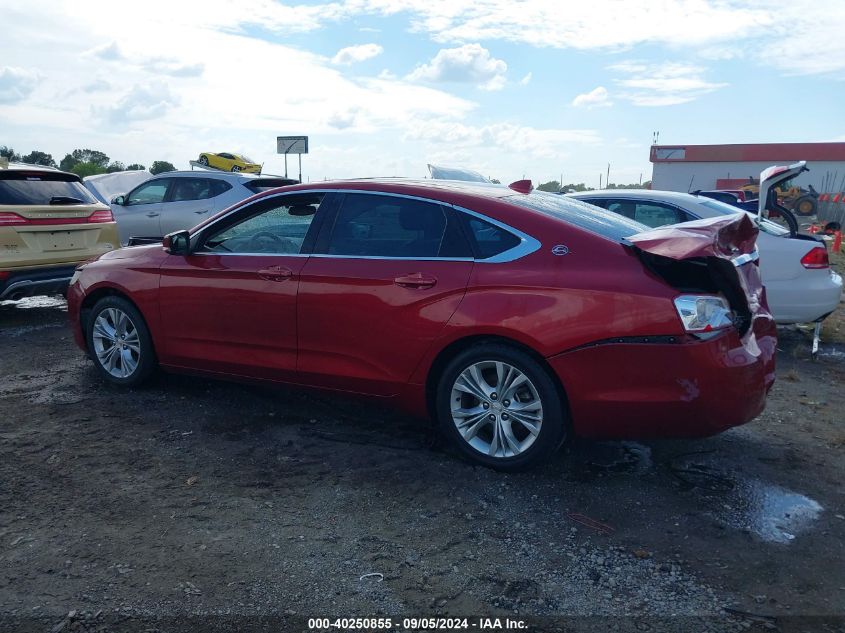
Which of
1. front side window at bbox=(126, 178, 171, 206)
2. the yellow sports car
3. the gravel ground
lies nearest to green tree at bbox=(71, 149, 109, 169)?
the yellow sports car

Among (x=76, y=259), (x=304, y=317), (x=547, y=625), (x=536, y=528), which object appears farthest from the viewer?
(x=76, y=259)

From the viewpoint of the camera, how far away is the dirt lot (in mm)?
2865

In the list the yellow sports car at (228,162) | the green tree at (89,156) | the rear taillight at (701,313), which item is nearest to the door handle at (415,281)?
the rear taillight at (701,313)

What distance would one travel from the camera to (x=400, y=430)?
4.77 meters

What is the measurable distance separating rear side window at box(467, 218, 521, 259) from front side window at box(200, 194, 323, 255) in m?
1.16

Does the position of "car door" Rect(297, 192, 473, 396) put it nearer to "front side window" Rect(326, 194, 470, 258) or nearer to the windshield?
"front side window" Rect(326, 194, 470, 258)

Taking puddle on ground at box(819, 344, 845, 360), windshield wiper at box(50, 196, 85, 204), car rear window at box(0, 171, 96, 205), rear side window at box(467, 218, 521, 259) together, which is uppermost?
car rear window at box(0, 171, 96, 205)

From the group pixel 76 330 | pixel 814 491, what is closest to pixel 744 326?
pixel 814 491

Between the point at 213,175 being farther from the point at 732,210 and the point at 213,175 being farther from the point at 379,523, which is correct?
the point at 379,523

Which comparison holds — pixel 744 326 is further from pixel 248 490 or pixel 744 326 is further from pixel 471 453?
pixel 248 490

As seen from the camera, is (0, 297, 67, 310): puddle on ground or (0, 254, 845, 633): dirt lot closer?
(0, 254, 845, 633): dirt lot

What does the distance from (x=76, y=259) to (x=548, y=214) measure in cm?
596

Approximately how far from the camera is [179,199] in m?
11.6

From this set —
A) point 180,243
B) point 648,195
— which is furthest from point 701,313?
point 648,195
